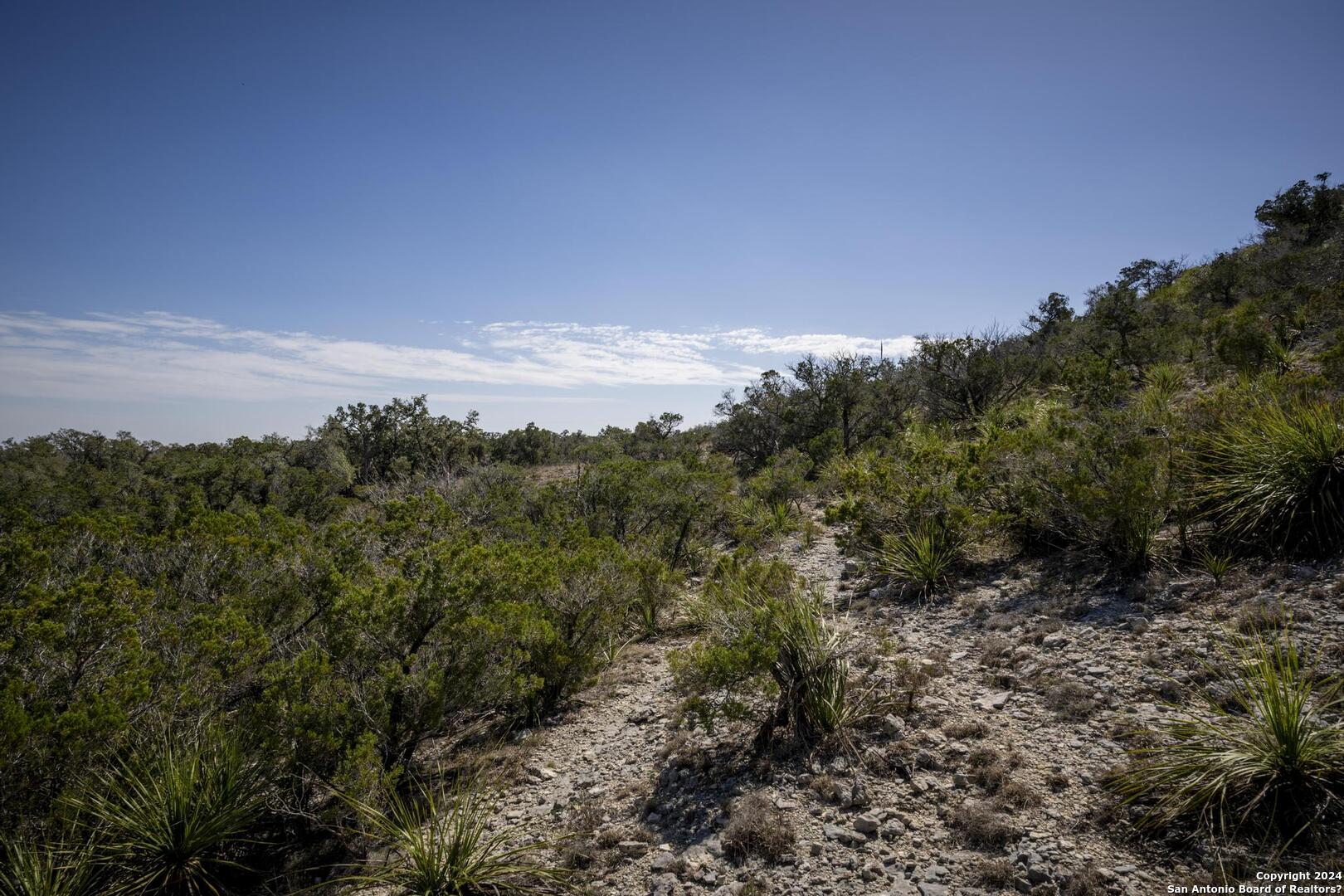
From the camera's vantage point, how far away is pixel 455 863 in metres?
4.54

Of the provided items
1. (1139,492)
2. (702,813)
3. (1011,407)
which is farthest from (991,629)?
(1011,407)

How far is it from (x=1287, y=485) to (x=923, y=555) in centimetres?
420

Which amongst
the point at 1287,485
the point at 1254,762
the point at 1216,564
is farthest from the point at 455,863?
the point at 1287,485

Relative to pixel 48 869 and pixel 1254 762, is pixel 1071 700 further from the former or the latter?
pixel 48 869

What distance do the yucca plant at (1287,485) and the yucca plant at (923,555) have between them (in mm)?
3278

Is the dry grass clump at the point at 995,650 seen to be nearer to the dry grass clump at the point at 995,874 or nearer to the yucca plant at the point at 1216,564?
the yucca plant at the point at 1216,564

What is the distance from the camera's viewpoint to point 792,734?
566 centimetres

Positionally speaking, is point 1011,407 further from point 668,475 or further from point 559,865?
point 559,865

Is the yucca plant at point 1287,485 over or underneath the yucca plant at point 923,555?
over

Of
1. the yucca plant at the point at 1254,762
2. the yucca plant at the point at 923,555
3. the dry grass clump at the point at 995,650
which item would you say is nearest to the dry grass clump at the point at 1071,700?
the yucca plant at the point at 1254,762

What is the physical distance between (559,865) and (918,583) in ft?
21.5

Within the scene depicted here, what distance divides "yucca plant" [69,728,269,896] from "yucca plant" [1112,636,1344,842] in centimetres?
715

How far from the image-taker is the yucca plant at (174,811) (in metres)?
4.61

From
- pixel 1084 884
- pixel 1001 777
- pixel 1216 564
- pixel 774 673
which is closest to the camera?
pixel 1084 884
